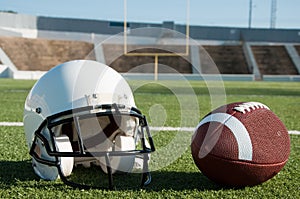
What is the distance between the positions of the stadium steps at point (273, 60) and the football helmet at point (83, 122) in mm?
29806

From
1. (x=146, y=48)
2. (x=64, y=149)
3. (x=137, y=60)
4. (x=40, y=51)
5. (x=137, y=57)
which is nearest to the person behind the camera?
(x=64, y=149)

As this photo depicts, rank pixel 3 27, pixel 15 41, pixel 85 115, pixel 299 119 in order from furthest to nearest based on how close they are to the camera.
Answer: pixel 3 27 < pixel 15 41 < pixel 299 119 < pixel 85 115

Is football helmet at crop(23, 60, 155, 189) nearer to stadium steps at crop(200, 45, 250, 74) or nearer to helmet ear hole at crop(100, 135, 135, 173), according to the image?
helmet ear hole at crop(100, 135, 135, 173)

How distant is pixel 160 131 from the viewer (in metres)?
4.49

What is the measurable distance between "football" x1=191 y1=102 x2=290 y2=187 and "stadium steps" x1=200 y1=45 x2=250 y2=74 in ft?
94.9

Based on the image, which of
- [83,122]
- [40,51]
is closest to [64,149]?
[83,122]

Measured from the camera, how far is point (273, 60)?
32875 mm

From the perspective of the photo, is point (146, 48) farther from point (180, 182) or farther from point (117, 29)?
point (180, 182)

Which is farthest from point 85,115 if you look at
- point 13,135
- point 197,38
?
point 197,38

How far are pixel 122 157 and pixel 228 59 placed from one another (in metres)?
31.0

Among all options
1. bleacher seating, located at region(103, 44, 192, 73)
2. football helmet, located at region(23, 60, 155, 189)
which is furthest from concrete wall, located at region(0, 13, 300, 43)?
football helmet, located at region(23, 60, 155, 189)

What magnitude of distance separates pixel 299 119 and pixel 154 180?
381cm

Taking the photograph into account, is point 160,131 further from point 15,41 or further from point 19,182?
point 15,41

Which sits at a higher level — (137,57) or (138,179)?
(138,179)
